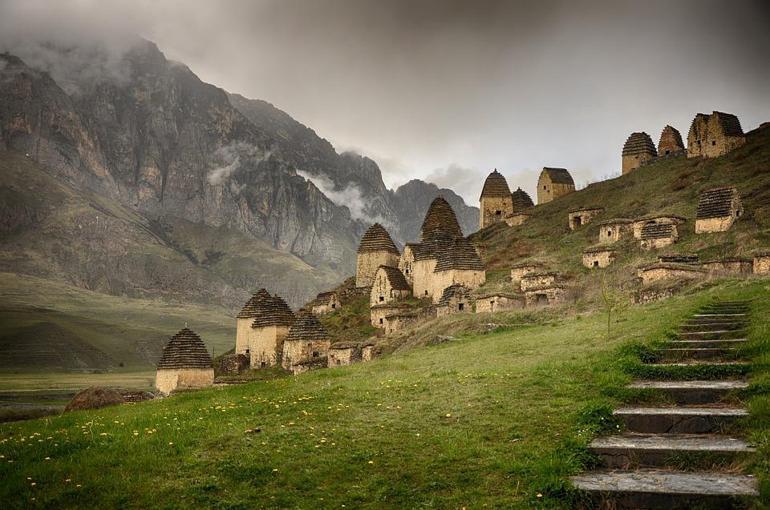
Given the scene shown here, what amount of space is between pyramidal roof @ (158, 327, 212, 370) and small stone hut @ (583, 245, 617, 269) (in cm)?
2694

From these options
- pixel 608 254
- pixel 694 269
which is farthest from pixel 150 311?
pixel 694 269

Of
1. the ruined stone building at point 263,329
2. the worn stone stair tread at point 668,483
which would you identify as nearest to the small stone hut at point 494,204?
the ruined stone building at point 263,329

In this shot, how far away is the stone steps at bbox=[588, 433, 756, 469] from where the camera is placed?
8.75 m

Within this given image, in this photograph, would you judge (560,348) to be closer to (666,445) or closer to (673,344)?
(673,344)

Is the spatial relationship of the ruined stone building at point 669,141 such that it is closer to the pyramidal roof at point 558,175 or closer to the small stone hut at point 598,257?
the pyramidal roof at point 558,175

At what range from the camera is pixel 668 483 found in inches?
321

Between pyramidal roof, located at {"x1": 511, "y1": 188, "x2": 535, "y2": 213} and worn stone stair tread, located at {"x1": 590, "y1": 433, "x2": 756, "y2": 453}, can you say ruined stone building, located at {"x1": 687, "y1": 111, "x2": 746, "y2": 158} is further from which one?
worn stone stair tread, located at {"x1": 590, "y1": 433, "x2": 756, "y2": 453}

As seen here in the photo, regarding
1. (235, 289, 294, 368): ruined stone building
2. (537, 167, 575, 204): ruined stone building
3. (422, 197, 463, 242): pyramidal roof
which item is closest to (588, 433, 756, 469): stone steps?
(235, 289, 294, 368): ruined stone building

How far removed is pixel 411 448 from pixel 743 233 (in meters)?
40.1

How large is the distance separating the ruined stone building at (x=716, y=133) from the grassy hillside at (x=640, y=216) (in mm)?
1248

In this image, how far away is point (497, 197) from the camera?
298ft

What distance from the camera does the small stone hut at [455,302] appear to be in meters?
45.2

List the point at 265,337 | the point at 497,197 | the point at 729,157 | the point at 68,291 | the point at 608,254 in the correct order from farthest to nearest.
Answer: the point at 68,291 → the point at 497,197 → the point at 729,157 → the point at 265,337 → the point at 608,254

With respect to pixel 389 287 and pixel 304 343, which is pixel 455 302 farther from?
pixel 389 287
